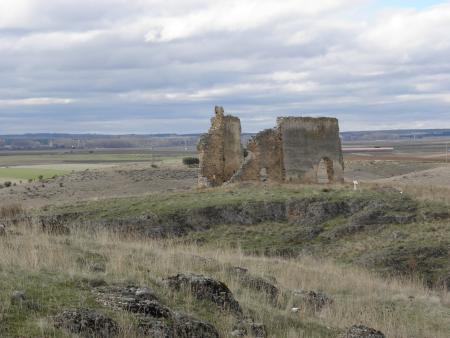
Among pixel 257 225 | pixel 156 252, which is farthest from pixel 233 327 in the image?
pixel 257 225

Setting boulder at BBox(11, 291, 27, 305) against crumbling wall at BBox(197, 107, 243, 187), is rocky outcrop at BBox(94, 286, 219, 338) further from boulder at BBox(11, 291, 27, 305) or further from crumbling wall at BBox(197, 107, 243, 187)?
crumbling wall at BBox(197, 107, 243, 187)

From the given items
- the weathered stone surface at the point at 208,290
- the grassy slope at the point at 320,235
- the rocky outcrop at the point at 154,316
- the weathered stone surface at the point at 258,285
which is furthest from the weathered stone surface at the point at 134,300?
the grassy slope at the point at 320,235

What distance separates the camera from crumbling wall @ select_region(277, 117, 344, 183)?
33.5 metres

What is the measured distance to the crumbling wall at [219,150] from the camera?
3400 cm

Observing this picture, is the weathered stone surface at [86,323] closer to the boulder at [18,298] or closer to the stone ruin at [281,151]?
the boulder at [18,298]

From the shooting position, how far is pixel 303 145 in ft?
110

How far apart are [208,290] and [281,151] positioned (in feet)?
82.7

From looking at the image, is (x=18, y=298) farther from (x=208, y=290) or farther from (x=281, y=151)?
(x=281, y=151)

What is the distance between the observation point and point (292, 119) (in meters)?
33.7

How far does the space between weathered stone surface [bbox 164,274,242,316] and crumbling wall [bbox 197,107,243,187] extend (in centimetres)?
2481

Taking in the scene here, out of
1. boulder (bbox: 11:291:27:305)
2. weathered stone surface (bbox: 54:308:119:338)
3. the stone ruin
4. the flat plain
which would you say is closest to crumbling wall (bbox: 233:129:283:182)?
the stone ruin

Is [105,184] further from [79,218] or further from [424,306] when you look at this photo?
[424,306]

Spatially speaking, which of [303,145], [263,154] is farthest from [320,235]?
[263,154]

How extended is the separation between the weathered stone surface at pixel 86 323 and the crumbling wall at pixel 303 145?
27.0 meters
